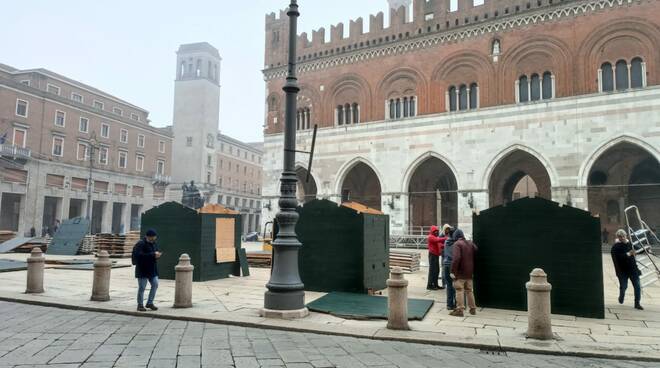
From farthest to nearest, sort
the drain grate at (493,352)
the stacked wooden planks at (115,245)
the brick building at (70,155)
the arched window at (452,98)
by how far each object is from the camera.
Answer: the brick building at (70,155) → the arched window at (452,98) → the stacked wooden planks at (115,245) → the drain grate at (493,352)

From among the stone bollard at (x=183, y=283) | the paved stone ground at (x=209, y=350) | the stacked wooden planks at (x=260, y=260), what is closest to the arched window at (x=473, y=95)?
the stacked wooden planks at (x=260, y=260)

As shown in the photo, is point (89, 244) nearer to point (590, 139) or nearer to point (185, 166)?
point (590, 139)

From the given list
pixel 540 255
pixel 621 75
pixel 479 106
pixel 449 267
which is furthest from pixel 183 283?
pixel 621 75

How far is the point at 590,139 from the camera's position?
74.9 feet

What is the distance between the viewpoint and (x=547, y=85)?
24281mm

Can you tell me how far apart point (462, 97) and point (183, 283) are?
71.8 ft

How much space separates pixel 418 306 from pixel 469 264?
138cm

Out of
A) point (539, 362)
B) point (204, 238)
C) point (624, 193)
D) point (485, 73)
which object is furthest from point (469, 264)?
point (624, 193)

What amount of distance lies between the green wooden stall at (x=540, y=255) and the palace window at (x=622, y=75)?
58.3ft

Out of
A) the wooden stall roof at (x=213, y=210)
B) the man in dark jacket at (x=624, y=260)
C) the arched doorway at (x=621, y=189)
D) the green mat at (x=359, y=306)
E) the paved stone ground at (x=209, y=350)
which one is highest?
the arched doorway at (x=621, y=189)

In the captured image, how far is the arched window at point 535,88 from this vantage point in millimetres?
24406

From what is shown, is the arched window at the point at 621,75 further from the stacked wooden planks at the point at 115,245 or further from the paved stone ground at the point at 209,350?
the stacked wooden planks at the point at 115,245

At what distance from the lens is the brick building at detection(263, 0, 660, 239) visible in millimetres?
22578

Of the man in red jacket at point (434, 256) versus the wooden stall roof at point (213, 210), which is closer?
the man in red jacket at point (434, 256)
